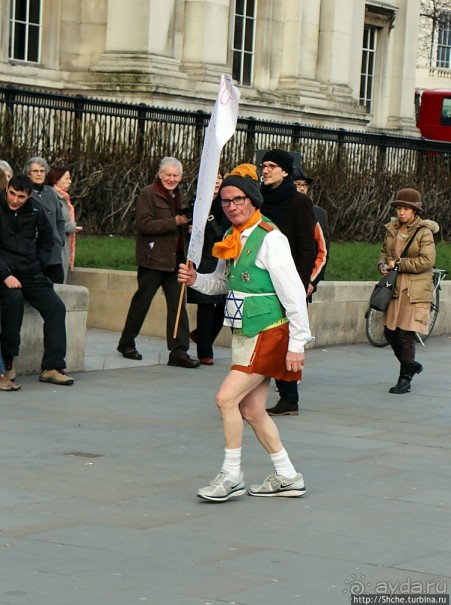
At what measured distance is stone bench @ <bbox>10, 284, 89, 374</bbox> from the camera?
12.4 m

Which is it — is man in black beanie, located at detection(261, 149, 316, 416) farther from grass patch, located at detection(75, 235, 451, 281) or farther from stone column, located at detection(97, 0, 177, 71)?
stone column, located at detection(97, 0, 177, 71)

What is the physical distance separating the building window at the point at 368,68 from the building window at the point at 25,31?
13.0m

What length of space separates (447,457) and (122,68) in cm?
1884

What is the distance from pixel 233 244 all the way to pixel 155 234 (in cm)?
543

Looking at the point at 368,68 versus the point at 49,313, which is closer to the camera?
the point at 49,313

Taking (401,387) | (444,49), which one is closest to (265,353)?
(401,387)

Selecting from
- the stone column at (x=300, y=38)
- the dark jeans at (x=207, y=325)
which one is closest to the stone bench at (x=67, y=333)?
the dark jeans at (x=207, y=325)

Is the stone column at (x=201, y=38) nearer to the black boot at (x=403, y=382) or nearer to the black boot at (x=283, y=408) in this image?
the black boot at (x=403, y=382)

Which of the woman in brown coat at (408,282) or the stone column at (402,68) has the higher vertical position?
the stone column at (402,68)

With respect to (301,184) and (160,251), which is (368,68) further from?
(301,184)

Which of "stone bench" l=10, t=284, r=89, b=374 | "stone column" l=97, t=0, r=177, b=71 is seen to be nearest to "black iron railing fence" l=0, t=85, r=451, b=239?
"stone column" l=97, t=0, r=177, b=71

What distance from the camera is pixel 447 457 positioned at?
32.0 feet

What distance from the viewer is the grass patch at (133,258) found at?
16891 mm

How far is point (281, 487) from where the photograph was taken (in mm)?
8203
